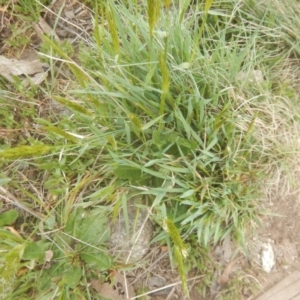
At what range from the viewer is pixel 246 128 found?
48.3 inches

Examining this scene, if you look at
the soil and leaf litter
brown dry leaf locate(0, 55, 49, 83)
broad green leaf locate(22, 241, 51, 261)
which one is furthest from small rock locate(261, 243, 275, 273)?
brown dry leaf locate(0, 55, 49, 83)

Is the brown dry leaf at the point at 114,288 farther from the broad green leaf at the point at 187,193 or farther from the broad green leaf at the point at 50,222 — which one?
the broad green leaf at the point at 187,193

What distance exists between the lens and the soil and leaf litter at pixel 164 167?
3.86ft

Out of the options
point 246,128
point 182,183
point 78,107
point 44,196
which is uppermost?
point 78,107

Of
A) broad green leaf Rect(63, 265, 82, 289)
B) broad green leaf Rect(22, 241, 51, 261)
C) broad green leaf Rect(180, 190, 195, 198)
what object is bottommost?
broad green leaf Rect(63, 265, 82, 289)

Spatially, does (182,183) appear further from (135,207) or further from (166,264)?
(166,264)

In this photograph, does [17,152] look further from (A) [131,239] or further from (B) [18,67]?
(B) [18,67]

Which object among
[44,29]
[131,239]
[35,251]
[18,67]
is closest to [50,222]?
[35,251]

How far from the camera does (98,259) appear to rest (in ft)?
4.06

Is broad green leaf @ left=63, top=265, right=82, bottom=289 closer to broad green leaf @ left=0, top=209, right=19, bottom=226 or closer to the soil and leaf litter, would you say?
the soil and leaf litter

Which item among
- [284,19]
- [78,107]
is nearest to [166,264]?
[78,107]

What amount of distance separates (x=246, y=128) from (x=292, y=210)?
0.33 m

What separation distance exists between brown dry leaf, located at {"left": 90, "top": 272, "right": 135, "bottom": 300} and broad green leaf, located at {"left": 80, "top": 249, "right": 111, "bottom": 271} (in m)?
0.08

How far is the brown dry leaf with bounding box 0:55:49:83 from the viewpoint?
4.75 ft
